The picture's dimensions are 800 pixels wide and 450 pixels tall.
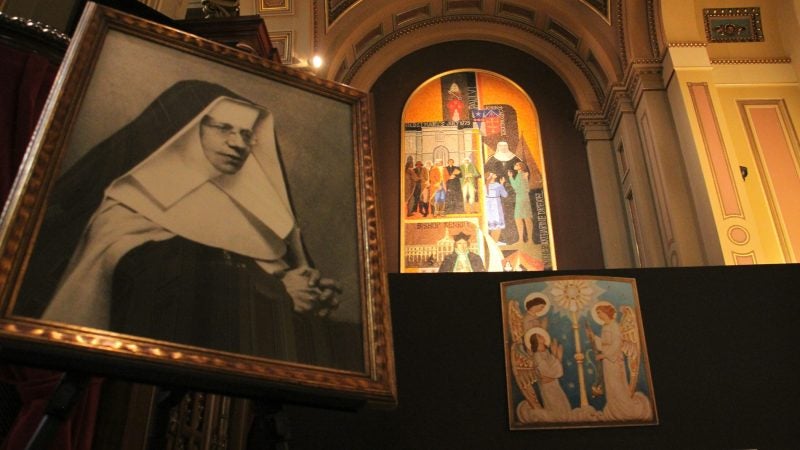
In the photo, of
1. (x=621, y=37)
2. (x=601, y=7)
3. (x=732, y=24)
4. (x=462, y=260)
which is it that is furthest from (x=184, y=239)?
(x=732, y=24)

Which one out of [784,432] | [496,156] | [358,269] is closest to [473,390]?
[784,432]

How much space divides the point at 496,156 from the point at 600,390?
4.48 m

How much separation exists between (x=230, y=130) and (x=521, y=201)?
6.20m

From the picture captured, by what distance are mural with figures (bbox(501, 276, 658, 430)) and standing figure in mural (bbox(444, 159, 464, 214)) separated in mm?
3492

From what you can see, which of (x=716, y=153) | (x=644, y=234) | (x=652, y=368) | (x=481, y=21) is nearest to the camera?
(x=652, y=368)

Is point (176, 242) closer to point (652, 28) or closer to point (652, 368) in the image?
point (652, 368)

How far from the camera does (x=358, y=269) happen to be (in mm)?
1622

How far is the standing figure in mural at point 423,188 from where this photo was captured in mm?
7633

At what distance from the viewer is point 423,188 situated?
775 centimetres

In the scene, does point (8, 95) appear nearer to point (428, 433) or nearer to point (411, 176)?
point (428, 433)

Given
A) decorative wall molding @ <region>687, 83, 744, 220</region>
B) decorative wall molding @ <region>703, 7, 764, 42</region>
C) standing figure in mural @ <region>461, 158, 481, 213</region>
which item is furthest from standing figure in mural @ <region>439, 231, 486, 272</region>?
decorative wall molding @ <region>703, 7, 764, 42</region>

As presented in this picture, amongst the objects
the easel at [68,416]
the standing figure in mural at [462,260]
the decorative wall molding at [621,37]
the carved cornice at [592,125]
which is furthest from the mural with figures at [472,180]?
the easel at [68,416]

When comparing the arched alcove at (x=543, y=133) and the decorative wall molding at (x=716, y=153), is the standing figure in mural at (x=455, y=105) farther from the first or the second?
the decorative wall molding at (x=716, y=153)

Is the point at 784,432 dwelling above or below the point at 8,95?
below
